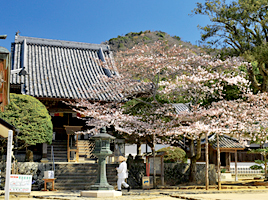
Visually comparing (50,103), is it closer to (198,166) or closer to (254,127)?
(198,166)

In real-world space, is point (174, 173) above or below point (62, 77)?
below

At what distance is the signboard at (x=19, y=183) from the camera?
1286 centimetres

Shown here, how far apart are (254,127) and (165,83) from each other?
500 centimetres

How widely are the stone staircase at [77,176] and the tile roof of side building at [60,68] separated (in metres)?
4.20

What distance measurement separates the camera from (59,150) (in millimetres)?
21453

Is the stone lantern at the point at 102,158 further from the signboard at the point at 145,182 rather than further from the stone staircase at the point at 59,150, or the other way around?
the stone staircase at the point at 59,150

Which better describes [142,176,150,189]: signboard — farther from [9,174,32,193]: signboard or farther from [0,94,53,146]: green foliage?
[9,174,32,193]: signboard

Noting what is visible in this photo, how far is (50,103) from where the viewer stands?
67.7 ft

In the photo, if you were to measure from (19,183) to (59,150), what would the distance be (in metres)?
8.43

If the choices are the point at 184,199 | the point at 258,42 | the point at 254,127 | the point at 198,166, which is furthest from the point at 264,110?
the point at 184,199

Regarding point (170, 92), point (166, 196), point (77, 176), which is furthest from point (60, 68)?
point (166, 196)

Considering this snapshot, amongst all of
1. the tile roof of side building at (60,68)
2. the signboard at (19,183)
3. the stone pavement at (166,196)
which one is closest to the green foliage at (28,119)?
the tile roof of side building at (60,68)

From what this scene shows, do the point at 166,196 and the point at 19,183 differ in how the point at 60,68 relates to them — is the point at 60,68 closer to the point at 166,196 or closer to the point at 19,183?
the point at 19,183

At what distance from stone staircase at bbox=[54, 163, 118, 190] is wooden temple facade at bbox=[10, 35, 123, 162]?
2018 millimetres
